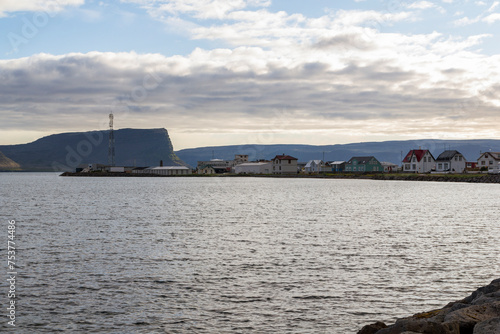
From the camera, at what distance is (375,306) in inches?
714

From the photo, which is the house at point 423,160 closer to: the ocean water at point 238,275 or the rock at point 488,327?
the ocean water at point 238,275

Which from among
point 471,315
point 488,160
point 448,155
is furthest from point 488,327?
point 488,160

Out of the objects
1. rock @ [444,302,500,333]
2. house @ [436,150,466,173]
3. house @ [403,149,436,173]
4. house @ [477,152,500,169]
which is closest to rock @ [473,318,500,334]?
rock @ [444,302,500,333]

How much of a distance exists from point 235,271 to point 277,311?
6.73 meters

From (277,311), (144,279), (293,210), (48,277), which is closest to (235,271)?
(144,279)

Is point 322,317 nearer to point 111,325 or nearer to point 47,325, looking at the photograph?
point 111,325

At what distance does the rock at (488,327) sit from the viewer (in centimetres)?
1119

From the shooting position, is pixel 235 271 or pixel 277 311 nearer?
pixel 277 311

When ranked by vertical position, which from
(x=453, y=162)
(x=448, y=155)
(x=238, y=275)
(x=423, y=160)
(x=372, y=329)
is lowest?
(x=238, y=275)

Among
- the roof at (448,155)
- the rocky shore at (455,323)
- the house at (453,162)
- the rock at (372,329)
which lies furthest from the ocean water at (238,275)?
the house at (453,162)

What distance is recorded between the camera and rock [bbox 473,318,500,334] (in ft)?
36.7

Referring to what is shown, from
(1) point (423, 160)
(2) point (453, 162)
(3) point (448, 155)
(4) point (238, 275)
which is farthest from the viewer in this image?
(1) point (423, 160)

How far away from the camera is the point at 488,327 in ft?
37.4

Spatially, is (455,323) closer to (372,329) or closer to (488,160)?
(372,329)
